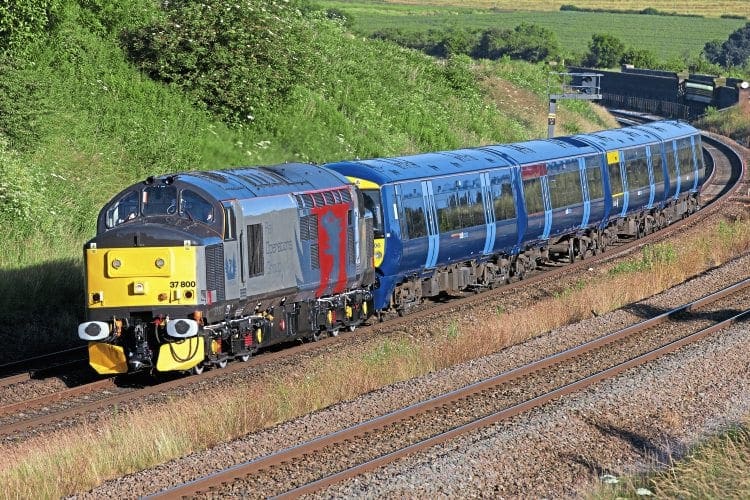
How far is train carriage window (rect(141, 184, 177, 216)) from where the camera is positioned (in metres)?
17.2

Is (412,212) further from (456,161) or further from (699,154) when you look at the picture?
(699,154)

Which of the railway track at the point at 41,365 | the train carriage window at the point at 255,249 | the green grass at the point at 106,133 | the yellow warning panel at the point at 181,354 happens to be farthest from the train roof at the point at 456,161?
the yellow warning panel at the point at 181,354

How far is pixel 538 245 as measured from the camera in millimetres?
29312

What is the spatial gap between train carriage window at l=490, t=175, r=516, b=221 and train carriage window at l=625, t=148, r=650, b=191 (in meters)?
7.60

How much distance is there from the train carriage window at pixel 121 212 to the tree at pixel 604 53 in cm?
10657

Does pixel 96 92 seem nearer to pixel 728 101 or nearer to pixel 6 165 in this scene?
pixel 6 165

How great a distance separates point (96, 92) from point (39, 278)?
11.1m

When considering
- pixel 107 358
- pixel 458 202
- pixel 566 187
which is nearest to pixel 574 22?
pixel 566 187

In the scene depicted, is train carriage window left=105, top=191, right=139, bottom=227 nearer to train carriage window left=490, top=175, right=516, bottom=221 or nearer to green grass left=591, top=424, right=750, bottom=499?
green grass left=591, top=424, right=750, bottom=499

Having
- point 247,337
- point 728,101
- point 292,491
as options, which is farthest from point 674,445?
point 728,101

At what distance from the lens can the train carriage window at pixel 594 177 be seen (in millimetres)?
30987

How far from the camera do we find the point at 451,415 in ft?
50.2

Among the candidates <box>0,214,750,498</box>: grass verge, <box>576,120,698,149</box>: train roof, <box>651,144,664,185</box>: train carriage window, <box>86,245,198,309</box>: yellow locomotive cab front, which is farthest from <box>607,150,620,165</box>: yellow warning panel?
<box>86,245,198,309</box>: yellow locomotive cab front

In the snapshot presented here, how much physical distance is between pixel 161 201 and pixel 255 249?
161cm
